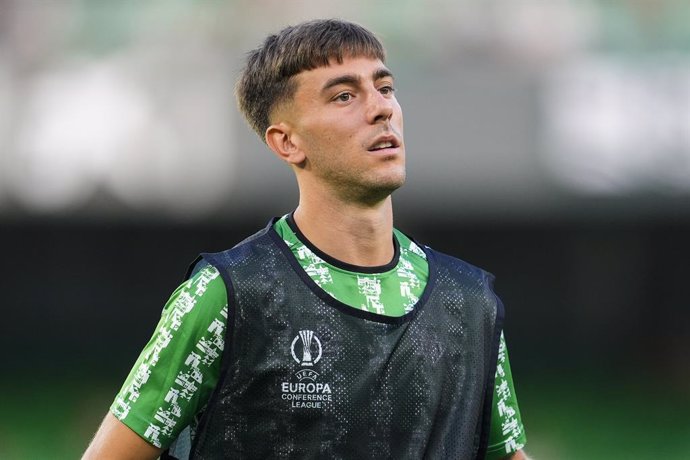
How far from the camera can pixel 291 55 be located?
12.5 ft

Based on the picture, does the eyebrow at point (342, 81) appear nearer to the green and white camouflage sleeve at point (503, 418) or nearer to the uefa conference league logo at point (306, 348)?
the uefa conference league logo at point (306, 348)

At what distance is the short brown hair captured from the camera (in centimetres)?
378

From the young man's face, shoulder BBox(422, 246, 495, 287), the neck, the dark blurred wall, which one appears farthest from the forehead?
the dark blurred wall

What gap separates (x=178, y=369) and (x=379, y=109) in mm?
931

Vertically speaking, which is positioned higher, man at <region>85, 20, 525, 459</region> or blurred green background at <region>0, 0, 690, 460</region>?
blurred green background at <region>0, 0, 690, 460</region>

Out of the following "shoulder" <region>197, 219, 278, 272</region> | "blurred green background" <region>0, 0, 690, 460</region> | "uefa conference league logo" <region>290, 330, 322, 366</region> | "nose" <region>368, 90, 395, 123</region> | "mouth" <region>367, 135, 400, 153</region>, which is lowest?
"uefa conference league logo" <region>290, 330, 322, 366</region>

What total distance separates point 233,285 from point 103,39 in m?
10.6

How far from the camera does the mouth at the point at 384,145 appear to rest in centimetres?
367

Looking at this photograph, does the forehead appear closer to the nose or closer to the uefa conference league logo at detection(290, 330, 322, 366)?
the nose

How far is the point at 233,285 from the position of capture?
356cm

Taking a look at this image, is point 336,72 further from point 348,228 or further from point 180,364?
point 180,364

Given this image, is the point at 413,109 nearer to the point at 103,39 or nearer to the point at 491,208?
the point at 491,208

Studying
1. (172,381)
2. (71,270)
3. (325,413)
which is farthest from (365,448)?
(71,270)

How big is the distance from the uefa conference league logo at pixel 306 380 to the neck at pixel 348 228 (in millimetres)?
288
